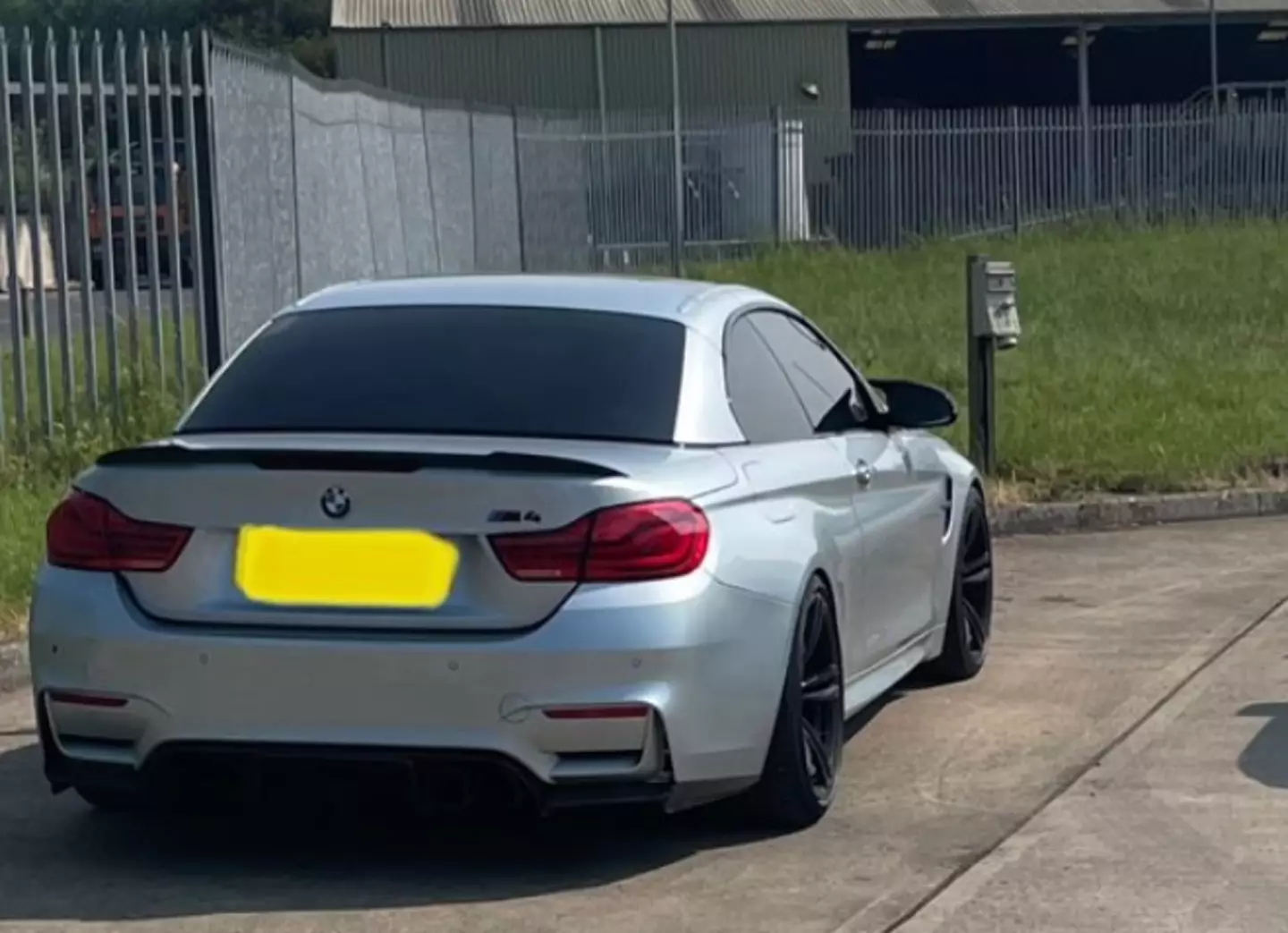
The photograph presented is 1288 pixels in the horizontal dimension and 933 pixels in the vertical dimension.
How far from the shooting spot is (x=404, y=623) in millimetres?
5387

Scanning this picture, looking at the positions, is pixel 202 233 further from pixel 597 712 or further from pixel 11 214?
pixel 597 712

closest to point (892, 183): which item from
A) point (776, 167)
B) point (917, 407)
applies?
point (776, 167)

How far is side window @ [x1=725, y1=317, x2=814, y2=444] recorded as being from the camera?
637 centimetres

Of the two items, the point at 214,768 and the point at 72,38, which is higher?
the point at 72,38

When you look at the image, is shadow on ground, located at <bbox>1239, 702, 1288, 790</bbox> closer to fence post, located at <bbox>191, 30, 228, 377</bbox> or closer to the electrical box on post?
the electrical box on post

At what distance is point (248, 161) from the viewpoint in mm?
13203

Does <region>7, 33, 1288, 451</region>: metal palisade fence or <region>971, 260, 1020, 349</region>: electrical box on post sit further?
<region>971, 260, 1020, 349</region>: electrical box on post

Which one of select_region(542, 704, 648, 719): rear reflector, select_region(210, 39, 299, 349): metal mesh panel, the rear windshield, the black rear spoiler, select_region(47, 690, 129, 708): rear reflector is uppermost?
select_region(210, 39, 299, 349): metal mesh panel

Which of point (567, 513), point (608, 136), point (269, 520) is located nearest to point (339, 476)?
point (269, 520)

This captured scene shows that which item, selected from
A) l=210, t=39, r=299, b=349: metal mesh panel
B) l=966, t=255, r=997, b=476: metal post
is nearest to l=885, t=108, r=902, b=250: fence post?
l=210, t=39, r=299, b=349: metal mesh panel

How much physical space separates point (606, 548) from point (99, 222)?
7.25 metres

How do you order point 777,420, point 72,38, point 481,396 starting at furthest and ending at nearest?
1. point 72,38
2. point 777,420
3. point 481,396

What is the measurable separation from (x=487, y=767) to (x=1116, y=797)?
78.9 inches

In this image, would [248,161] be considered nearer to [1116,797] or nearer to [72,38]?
[72,38]
